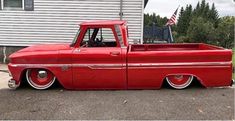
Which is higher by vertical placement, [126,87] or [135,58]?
[135,58]

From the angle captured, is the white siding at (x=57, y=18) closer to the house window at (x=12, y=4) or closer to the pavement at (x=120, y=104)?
the house window at (x=12, y=4)

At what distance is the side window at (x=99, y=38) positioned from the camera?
26.0ft

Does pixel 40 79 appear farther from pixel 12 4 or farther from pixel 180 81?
pixel 12 4

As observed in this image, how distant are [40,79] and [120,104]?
7.89ft

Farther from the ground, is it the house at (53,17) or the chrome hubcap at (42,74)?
the house at (53,17)

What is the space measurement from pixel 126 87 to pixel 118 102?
3.62 feet

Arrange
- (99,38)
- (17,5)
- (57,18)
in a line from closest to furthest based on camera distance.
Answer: (99,38) → (57,18) → (17,5)

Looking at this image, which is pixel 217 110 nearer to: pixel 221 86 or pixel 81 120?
pixel 221 86

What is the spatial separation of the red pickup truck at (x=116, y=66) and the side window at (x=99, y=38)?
0.11 ft

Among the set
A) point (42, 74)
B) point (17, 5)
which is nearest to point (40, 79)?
point (42, 74)

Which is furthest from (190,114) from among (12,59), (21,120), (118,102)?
(12,59)

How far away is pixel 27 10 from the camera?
1324 centimetres

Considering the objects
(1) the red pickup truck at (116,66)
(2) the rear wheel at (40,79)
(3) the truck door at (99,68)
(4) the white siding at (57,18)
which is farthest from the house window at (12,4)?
(3) the truck door at (99,68)

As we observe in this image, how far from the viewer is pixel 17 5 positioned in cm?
1335
